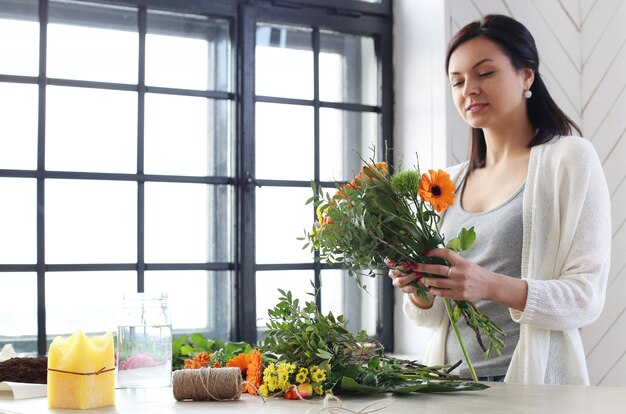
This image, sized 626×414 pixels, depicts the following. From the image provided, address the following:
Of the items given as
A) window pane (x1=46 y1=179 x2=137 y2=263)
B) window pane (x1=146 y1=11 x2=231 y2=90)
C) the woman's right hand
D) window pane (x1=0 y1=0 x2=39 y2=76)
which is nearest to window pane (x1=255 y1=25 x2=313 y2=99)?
window pane (x1=146 y1=11 x2=231 y2=90)

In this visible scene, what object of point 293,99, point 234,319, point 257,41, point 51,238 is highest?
point 257,41

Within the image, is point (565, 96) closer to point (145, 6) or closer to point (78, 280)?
point (145, 6)

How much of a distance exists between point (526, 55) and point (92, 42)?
144 cm

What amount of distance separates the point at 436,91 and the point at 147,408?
1.89 metres

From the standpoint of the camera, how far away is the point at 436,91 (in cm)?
301

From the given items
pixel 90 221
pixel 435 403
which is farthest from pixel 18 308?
pixel 435 403

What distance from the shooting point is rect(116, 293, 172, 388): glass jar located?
5.49ft

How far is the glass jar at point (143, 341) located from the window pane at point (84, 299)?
1.01 metres

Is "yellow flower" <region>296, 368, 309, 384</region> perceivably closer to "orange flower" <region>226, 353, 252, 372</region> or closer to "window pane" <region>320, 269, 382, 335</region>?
"orange flower" <region>226, 353, 252, 372</region>

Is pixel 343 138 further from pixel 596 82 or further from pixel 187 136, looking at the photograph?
pixel 596 82

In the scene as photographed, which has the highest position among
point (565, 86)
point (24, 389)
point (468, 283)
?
point (565, 86)

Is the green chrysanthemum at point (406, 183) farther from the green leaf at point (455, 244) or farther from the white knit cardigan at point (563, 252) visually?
the white knit cardigan at point (563, 252)

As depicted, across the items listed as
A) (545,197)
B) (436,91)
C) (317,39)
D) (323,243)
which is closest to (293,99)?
(317,39)

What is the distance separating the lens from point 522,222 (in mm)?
1985
